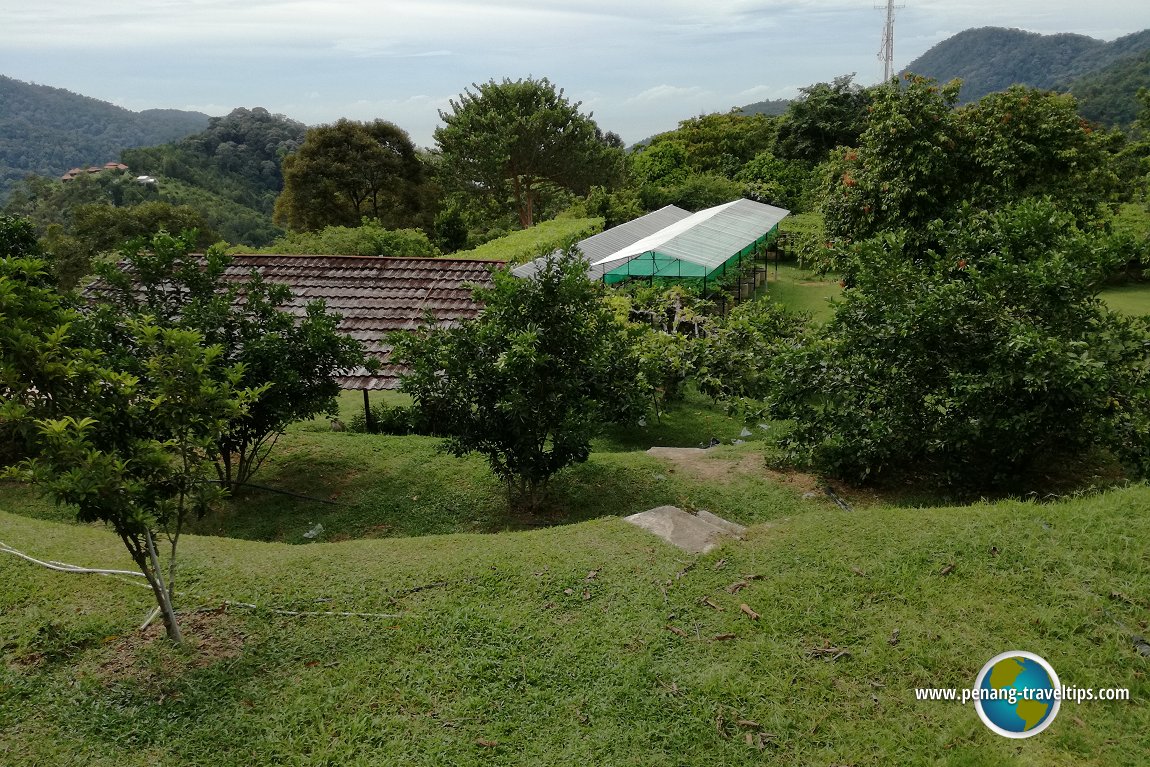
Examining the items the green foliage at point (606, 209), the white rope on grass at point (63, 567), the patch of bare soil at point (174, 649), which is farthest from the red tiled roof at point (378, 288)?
the green foliage at point (606, 209)

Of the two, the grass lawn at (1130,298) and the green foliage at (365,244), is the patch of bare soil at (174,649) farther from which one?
the grass lawn at (1130,298)

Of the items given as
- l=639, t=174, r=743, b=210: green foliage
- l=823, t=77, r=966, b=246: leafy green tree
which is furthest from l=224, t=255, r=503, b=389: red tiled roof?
l=639, t=174, r=743, b=210: green foliage

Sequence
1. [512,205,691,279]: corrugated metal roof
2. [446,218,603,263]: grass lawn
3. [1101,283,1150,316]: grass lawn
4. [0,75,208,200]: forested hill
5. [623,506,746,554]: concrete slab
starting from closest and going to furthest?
[623,506,746,554]: concrete slab < [1101,283,1150,316]: grass lawn < [446,218,603,263]: grass lawn < [512,205,691,279]: corrugated metal roof < [0,75,208,200]: forested hill

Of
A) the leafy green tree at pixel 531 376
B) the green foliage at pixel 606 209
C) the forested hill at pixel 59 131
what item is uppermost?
the forested hill at pixel 59 131

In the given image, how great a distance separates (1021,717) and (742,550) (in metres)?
2.20

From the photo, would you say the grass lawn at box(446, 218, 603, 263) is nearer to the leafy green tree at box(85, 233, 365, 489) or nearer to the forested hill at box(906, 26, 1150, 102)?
the leafy green tree at box(85, 233, 365, 489)

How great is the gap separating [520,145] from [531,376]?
26458mm

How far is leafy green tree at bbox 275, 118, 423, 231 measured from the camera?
31859 millimetres

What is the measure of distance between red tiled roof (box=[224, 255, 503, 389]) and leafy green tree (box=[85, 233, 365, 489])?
1.58 meters

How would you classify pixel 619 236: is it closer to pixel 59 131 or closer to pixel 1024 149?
pixel 1024 149

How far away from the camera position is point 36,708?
14.6ft

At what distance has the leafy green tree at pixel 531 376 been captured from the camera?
25.0ft

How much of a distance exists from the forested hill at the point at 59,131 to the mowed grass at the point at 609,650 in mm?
97187

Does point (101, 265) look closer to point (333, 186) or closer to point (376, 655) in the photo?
point (376, 655)
